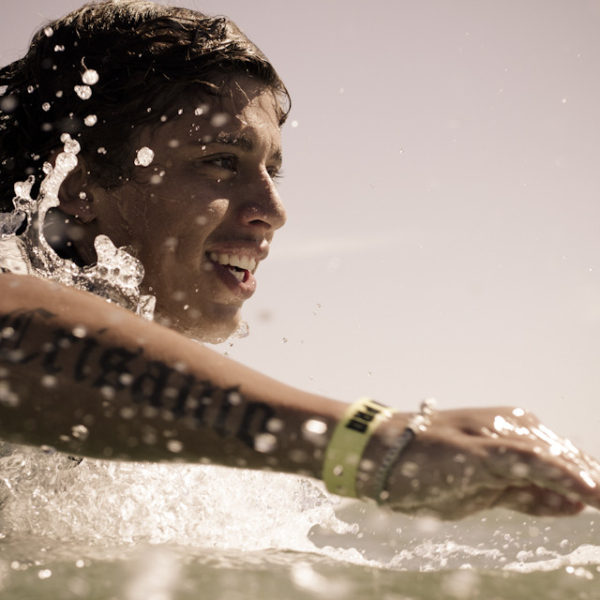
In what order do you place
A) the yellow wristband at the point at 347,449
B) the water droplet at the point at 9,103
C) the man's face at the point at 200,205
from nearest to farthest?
the yellow wristband at the point at 347,449 < the man's face at the point at 200,205 < the water droplet at the point at 9,103

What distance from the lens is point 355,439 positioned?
62.7 inches

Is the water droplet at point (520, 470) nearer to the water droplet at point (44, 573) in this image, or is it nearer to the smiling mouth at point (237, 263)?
the water droplet at point (44, 573)

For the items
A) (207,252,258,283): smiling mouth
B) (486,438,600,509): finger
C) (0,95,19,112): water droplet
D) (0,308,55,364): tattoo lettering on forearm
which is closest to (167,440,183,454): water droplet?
(0,308,55,364): tattoo lettering on forearm

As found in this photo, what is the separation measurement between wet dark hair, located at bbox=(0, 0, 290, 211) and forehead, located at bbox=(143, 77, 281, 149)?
0.05 metres

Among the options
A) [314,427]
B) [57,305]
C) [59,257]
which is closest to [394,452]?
[314,427]

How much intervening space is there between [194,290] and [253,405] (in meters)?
2.20

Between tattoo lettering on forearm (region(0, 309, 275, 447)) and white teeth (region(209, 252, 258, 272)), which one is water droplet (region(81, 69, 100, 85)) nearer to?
white teeth (region(209, 252, 258, 272))

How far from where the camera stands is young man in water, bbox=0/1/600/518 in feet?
5.12

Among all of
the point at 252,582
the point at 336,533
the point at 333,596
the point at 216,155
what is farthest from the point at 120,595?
the point at 336,533

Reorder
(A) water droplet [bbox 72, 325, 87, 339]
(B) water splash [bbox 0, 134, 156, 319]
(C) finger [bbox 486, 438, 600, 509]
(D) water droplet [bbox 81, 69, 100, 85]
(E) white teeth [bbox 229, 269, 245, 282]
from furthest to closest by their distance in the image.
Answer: (E) white teeth [bbox 229, 269, 245, 282] → (D) water droplet [bbox 81, 69, 100, 85] → (B) water splash [bbox 0, 134, 156, 319] → (A) water droplet [bbox 72, 325, 87, 339] → (C) finger [bbox 486, 438, 600, 509]

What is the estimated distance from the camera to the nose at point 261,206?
380 centimetres

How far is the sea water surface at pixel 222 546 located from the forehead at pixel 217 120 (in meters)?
1.68

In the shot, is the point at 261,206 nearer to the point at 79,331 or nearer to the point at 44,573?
the point at 79,331

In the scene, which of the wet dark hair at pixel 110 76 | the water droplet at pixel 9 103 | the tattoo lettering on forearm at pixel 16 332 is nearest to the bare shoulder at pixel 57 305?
the tattoo lettering on forearm at pixel 16 332
